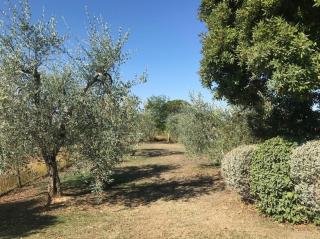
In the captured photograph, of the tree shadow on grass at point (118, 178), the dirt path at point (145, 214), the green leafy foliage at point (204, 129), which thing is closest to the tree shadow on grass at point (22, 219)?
the dirt path at point (145, 214)

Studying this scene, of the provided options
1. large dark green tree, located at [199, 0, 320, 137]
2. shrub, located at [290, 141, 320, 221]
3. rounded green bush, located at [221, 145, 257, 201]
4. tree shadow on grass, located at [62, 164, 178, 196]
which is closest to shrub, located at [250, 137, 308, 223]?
rounded green bush, located at [221, 145, 257, 201]

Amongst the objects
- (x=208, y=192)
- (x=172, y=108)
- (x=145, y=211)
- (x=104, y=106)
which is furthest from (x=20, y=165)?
(x=172, y=108)

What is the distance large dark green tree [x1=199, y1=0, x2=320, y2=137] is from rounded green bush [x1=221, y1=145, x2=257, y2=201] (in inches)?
52.0

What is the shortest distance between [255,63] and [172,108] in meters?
62.4

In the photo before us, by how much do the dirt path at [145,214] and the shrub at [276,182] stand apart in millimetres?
318

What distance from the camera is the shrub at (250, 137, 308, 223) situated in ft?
34.7

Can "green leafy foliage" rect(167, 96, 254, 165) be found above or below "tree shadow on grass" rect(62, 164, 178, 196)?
above

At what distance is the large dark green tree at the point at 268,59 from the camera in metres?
9.42

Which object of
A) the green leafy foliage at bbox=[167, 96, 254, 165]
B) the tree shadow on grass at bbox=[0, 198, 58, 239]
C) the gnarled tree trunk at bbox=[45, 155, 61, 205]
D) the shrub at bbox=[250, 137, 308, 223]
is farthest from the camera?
the green leafy foliage at bbox=[167, 96, 254, 165]

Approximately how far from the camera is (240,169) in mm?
12055

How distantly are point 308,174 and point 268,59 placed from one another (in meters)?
2.84

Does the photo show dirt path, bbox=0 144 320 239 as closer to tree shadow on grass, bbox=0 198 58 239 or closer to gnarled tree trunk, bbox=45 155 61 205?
tree shadow on grass, bbox=0 198 58 239

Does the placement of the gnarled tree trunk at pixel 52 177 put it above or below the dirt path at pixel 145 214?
above

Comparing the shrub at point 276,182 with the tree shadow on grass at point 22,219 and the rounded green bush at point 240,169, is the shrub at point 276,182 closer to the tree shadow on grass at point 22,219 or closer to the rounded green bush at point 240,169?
the rounded green bush at point 240,169
